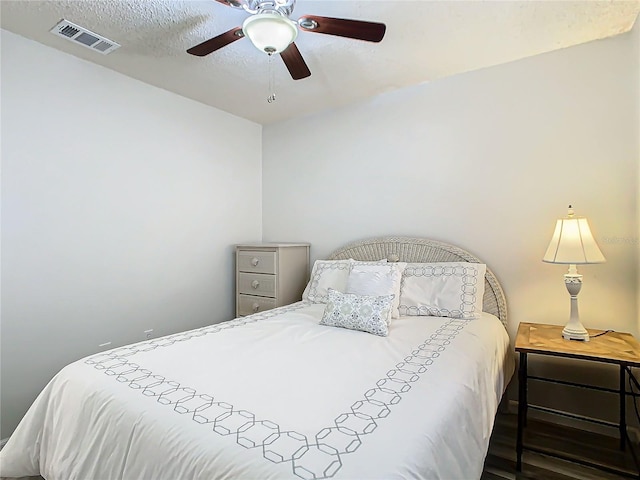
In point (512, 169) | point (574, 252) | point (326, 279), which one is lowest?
point (326, 279)

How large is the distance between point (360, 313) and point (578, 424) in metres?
1.63

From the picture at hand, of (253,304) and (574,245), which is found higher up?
(574,245)

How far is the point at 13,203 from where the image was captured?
6.90 feet

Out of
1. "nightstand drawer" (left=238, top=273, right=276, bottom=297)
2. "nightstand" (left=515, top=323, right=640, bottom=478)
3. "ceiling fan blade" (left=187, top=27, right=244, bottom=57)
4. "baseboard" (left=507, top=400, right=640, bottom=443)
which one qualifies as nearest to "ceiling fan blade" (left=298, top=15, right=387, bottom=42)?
"ceiling fan blade" (left=187, top=27, right=244, bottom=57)

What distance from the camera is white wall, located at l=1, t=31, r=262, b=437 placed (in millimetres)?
2139

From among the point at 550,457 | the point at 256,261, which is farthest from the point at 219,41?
the point at 550,457

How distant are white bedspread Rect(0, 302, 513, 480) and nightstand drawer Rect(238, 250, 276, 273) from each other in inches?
50.1

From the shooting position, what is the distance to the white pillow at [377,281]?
242 centimetres

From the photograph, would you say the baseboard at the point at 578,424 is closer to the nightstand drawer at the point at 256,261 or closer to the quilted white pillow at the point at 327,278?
the quilted white pillow at the point at 327,278

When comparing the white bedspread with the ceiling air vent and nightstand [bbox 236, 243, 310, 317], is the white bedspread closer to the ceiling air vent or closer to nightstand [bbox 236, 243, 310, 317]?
nightstand [bbox 236, 243, 310, 317]

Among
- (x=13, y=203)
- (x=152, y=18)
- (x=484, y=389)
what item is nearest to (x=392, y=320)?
(x=484, y=389)

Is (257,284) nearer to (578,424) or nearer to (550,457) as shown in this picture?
(550,457)

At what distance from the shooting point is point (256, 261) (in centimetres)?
324

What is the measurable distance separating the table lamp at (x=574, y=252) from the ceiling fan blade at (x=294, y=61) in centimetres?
172
